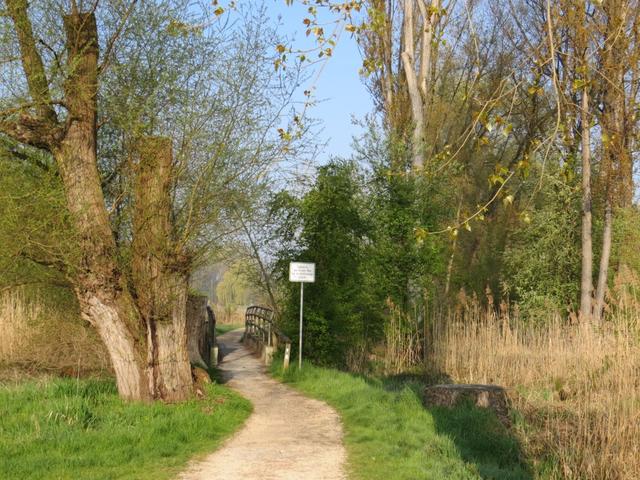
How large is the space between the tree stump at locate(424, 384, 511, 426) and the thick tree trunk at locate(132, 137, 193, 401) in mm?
3782

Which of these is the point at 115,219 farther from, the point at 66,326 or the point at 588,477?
the point at 588,477

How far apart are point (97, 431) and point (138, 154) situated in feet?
14.0

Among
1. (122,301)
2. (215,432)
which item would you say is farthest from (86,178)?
(215,432)

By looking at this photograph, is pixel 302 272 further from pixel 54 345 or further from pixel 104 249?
pixel 104 249

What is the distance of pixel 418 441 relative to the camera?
26.8 ft

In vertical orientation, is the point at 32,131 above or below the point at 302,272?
above

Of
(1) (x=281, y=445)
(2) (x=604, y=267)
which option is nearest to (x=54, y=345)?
(1) (x=281, y=445)

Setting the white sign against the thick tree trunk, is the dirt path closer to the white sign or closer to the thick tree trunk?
the thick tree trunk

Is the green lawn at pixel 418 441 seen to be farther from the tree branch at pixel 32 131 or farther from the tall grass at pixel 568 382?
the tree branch at pixel 32 131

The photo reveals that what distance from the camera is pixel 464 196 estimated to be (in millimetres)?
29734

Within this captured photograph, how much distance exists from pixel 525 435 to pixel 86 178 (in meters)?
7.02

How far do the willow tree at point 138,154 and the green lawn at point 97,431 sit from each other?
0.80 metres

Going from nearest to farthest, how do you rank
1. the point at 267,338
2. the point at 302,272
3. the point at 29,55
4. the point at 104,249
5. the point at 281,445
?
1. the point at 281,445
2. the point at 29,55
3. the point at 104,249
4. the point at 302,272
5. the point at 267,338

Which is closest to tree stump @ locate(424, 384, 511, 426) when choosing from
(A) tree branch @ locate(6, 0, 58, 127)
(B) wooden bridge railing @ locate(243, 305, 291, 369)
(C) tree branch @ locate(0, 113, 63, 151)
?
(B) wooden bridge railing @ locate(243, 305, 291, 369)
